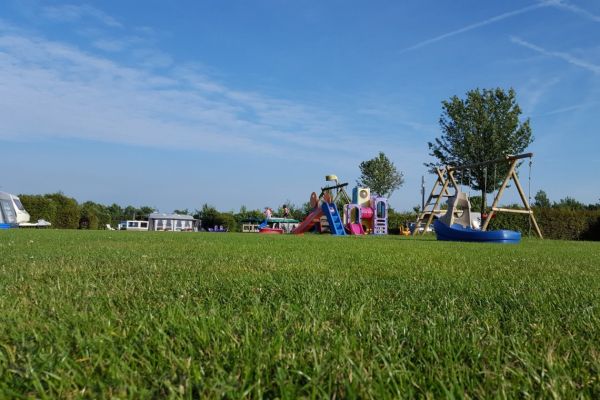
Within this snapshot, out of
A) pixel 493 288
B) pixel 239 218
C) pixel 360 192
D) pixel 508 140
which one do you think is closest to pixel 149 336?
pixel 493 288

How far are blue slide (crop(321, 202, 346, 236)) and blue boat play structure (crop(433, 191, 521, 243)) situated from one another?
313 inches

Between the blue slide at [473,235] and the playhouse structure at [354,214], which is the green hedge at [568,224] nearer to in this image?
the playhouse structure at [354,214]

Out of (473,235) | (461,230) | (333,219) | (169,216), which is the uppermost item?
(169,216)

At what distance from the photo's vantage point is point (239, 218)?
40.9 meters

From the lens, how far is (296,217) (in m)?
40.2

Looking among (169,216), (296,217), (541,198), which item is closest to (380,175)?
(296,217)

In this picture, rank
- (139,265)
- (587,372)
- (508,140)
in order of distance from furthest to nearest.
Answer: (508,140) < (139,265) < (587,372)

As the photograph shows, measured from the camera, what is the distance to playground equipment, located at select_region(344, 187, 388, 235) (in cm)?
2574

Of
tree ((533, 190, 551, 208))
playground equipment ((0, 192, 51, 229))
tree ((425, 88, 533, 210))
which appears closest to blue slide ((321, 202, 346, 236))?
tree ((425, 88, 533, 210))

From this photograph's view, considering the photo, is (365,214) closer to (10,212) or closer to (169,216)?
(10,212)

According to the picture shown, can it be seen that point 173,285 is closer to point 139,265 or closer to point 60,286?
point 60,286

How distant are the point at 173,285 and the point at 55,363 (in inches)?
53.7

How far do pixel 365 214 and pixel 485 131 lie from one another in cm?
825

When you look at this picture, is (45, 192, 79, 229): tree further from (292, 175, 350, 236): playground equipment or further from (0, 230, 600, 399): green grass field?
(0, 230, 600, 399): green grass field
